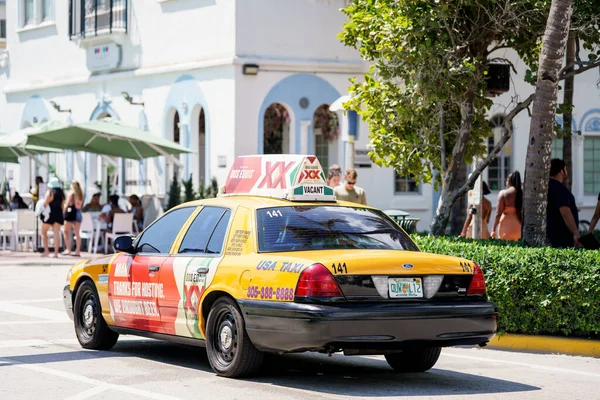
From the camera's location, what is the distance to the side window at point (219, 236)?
10180 millimetres

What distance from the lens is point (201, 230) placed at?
10.6 metres

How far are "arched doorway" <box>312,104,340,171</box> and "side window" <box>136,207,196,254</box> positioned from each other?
17.4 metres

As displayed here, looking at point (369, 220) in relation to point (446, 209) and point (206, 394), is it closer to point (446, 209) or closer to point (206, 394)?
point (206, 394)

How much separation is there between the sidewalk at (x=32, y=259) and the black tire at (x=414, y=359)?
591 inches

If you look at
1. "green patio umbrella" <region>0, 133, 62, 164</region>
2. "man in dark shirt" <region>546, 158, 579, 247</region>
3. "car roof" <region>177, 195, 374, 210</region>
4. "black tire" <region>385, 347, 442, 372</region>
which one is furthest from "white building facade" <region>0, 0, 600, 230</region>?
"black tire" <region>385, 347, 442, 372</region>

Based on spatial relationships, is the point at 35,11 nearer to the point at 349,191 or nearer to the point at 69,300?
the point at 349,191

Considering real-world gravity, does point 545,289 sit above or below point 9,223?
below

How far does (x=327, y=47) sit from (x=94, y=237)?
6.76 m

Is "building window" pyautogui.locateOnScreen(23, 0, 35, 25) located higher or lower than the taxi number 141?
higher

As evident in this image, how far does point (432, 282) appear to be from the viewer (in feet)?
31.0

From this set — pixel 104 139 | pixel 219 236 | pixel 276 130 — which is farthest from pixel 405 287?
pixel 276 130

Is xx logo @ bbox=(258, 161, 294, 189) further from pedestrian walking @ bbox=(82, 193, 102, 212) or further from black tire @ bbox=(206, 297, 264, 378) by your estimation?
pedestrian walking @ bbox=(82, 193, 102, 212)

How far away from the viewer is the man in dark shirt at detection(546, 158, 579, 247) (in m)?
14.7

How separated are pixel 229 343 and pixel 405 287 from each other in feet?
4.81
